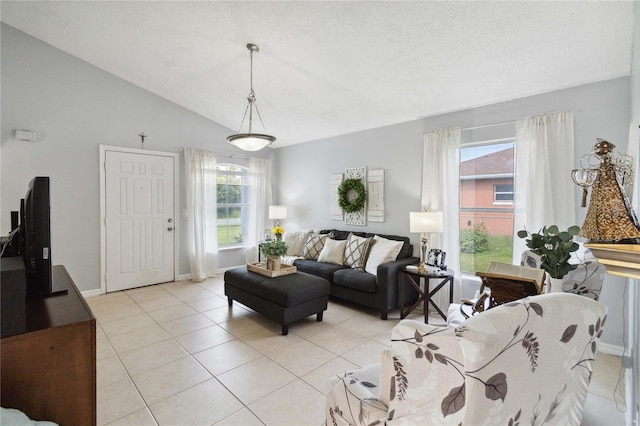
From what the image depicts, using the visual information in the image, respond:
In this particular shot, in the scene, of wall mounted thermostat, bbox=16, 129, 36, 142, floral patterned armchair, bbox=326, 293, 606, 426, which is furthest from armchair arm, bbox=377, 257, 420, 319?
wall mounted thermostat, bbox=16, 129, 36, 142

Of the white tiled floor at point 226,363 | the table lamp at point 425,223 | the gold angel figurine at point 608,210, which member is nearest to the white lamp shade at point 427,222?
the table lamp at point 425,223

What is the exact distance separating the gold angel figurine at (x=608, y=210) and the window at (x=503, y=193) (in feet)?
8.68

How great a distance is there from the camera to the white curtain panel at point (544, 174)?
291cm

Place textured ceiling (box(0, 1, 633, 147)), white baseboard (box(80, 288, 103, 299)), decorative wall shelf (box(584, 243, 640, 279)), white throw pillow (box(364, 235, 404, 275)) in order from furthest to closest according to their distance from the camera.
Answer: white baseboard (box(80, 288, 103, 299)), white throw pillow (box(364, 235, 404, 275)), textured ceiling (box(0, 1, 633, 147)), decorative wall shelf (box(584, 243, 640, 279))

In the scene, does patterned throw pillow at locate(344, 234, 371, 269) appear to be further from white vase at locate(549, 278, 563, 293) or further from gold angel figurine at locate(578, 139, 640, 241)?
gold angel figurine at locate(578, 139, 640, 241)

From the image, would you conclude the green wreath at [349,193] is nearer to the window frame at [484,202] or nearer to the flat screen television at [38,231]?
the window frame at [484,202]

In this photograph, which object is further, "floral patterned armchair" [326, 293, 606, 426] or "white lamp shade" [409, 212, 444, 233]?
"white lamp shade" [409, 212, 444, 233]

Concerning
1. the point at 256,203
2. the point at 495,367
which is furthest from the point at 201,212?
the point at 495,367

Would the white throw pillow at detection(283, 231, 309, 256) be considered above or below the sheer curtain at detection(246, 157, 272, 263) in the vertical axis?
below

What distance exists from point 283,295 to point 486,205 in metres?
2.56

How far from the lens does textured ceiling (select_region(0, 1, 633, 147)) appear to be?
2.30 metres

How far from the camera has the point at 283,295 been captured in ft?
10.1

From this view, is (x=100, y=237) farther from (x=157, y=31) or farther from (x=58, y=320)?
(x=58, y=320)

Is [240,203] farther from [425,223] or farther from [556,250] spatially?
[556,250]
